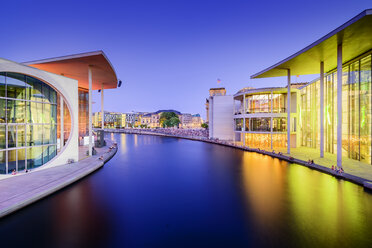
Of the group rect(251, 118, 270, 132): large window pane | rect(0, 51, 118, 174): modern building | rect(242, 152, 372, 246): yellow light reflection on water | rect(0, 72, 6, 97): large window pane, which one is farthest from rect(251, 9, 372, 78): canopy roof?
rect(0, 72, 6, 97): large window pane

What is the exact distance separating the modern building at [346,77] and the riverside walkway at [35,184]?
19.8 metres

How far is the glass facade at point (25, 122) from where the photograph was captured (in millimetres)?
10859

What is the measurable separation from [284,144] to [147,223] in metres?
26.3

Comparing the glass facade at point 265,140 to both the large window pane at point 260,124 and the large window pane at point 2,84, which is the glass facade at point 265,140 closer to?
the large window pane at point 260,124

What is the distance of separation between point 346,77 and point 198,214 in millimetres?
21374

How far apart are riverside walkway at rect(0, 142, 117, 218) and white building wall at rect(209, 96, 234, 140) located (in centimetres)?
2873

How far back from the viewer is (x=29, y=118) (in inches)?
483

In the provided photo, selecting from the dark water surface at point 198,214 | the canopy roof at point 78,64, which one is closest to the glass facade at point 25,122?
the canopy roof at point 78,64

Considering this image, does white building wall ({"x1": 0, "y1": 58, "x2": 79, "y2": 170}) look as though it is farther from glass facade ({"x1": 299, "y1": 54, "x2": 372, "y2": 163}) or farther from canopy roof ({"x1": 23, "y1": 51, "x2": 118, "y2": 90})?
glass facade ({"x1": 299, "y1": 54, "x2": 372, "y2": 163})

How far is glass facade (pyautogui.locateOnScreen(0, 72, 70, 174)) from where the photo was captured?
35.6 feet

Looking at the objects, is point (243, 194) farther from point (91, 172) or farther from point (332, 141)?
point (332, 141)

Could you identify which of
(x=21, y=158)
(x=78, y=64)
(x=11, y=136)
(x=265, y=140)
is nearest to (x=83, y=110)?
(x=78, y=64)

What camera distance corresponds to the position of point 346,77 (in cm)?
1812

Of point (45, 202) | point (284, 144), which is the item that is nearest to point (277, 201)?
point (45, 202)
